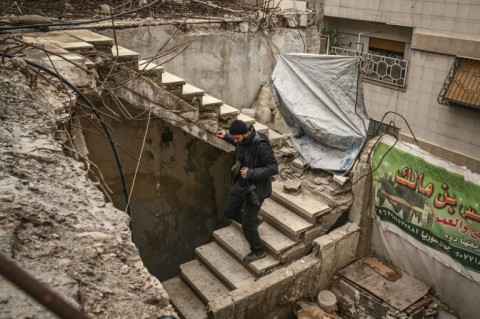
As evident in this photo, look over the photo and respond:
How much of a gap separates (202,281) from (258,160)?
7.78ft

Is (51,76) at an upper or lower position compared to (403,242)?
upper

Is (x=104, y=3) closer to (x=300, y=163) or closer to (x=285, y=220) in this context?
(x=300, y=163)

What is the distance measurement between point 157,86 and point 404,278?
5198mm

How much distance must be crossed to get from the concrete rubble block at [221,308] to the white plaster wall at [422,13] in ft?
28.1

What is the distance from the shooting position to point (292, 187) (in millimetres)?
7004

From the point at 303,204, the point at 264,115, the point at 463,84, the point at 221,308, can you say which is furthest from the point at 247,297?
the point at 463,84

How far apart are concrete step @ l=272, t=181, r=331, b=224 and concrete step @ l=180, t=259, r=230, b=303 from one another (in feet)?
5.96

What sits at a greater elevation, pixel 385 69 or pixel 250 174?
pixel 385 69

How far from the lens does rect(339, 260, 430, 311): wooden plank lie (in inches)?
239

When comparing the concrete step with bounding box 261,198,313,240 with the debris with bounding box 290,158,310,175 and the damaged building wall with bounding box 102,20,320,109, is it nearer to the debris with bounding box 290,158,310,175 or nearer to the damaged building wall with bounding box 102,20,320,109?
the debris with bounding box 290,158,310,175

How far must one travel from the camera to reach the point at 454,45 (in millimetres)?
9562

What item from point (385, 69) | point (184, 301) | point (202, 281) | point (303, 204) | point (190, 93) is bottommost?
point (184, 301)

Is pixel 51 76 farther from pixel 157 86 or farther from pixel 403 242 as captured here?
pixel 403 242

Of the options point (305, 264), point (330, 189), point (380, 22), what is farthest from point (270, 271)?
point (380, 22)
